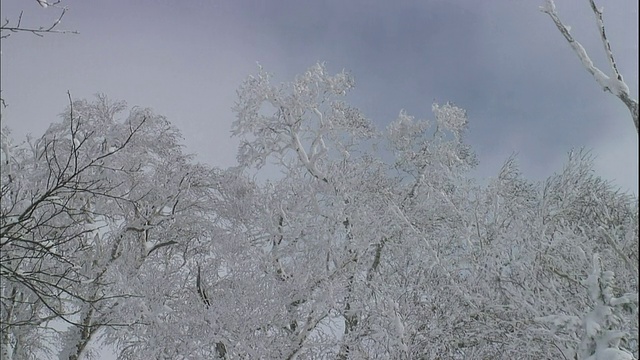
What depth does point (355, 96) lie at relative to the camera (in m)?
16.8

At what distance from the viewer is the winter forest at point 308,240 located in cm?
1070

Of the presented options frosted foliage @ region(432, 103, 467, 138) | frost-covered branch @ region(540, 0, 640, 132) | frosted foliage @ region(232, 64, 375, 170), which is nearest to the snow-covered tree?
frosted foliage @ region(232, 64, 375, 170)

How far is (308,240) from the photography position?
13.9 meters

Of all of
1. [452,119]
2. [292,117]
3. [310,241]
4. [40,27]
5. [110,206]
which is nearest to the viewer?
[40,27]

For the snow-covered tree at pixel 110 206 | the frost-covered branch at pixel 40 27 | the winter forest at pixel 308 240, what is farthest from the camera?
the snow-covered tree at pixel 110 206

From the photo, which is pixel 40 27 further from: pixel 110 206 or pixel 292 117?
pixel 292 117

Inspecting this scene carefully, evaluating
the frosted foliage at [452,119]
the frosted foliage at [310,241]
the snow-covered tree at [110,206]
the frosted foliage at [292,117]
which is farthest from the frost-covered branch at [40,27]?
the frosted foliage at [452,119]

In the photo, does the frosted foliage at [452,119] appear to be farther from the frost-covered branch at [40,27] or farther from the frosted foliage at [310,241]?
the frost-covered branch at [40,27]

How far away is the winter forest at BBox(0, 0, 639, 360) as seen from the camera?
10703 mm

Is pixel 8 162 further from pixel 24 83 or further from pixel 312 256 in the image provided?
pixel 312 256

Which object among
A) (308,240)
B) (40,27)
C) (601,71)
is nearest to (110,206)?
(308,240)

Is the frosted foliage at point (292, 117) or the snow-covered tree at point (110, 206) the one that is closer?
the snow-covered tree at point (110, 206)

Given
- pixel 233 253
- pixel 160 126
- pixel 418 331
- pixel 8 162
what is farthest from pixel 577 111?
pixel 8 162

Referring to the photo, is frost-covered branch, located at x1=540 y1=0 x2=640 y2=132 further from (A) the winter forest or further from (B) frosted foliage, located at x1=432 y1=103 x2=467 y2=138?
Result: (B) frosted foliage, located at x1=432 y1=103 x2=467 y2=138
